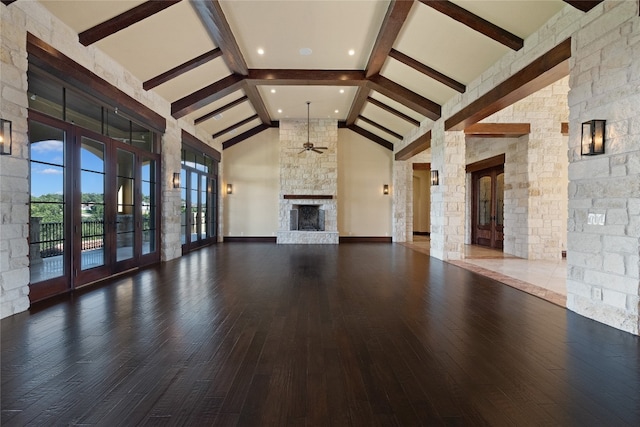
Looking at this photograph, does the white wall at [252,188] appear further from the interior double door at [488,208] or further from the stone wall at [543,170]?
the stone wall at [543,170]

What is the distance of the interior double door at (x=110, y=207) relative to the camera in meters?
4.61

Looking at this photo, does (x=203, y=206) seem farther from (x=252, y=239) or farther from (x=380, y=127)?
(x=380, y=127)

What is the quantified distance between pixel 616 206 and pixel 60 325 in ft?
17.8

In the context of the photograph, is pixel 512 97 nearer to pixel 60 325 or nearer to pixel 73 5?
pixel 73 5

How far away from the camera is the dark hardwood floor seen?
1.82m

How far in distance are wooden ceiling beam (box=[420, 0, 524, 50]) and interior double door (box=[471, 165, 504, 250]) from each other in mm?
5245

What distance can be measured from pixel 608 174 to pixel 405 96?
15.3ft

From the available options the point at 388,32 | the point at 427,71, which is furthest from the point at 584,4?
the point at 427,71

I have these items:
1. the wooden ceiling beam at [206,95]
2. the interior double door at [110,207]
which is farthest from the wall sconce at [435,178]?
the interior double door at [110,207]

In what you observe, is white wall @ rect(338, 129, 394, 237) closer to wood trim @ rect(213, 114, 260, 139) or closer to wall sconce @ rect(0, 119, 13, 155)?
wood trim @ rect(213, 114, 260, 139)

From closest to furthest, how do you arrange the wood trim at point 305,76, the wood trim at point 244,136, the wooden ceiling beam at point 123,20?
the wooden ceiling beam at point 123,20 → the wood trim at point 305,76 → the wood trim at point 244,136

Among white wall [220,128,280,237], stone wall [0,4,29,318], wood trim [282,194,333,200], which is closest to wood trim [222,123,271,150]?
white wall [220,128,280,237]

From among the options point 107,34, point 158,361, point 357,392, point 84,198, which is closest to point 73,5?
point 107,34

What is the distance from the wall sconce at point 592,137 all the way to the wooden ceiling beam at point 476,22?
1892mm
